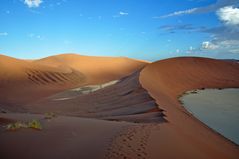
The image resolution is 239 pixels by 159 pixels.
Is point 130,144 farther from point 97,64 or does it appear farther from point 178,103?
point 97,64

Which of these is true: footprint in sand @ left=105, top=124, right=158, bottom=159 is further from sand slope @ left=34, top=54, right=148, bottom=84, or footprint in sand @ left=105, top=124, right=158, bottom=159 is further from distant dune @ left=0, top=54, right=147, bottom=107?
sand slope @ left=34, top=54, right=148, bottom=84

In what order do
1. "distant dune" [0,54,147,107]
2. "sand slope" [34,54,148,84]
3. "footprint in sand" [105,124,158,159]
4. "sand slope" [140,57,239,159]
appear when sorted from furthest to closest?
"sand slope" [34,54,148,84] → "distant dune" [0,54,147,107] → "sand slope" [140,57,239,159] → "footprint in sand" [105,124,158,159]

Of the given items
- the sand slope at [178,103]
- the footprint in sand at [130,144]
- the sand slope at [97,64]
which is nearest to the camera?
the footprint in sand at [130,144]

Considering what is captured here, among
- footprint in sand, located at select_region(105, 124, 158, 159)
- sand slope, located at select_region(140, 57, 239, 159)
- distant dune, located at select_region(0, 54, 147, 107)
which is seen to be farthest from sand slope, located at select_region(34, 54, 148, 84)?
footprint in sand, located at select_region(105, 124, 158, 159)

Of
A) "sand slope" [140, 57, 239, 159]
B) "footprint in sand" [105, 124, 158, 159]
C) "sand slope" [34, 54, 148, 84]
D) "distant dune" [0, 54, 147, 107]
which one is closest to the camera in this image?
"footprint in sand" [105, 124, 158, 159]

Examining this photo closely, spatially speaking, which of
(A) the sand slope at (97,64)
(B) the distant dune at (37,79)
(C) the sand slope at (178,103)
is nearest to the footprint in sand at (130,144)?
(C) the sand slope at (178,103)

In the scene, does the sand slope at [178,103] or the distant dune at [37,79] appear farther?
the distant dune at [37,79]

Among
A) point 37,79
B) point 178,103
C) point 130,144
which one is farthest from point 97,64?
point 130,144

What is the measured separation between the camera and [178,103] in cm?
1511

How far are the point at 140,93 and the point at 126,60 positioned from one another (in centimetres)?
4017

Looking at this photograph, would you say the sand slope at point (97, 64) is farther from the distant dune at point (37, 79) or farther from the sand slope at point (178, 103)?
the sand slope at point (178, 103)

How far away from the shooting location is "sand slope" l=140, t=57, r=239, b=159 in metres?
6.07

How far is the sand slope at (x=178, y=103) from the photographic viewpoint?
19.9ft

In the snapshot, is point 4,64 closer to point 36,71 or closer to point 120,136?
point 36,71
